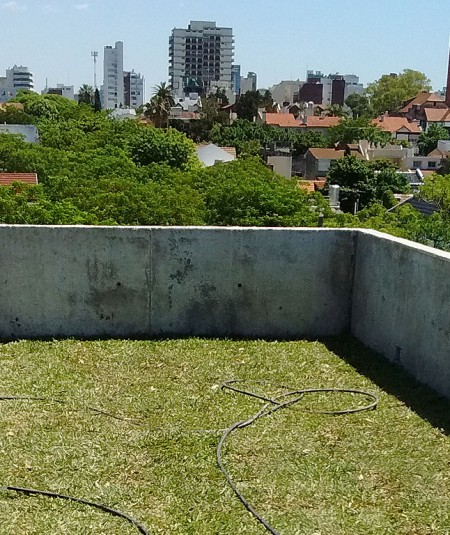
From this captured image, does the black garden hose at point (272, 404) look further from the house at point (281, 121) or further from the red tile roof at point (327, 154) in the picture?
the house at point (281, 121)

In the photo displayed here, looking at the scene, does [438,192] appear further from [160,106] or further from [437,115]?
[437,115]

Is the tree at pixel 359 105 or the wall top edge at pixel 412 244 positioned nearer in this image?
the wall top edge at pixel 412 244

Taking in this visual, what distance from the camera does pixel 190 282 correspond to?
20.5ft

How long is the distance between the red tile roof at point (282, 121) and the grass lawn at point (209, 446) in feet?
268

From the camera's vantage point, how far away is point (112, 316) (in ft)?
20.5

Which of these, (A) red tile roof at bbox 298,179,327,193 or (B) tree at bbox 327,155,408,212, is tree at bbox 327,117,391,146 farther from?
(B) tree at bbox 327,155,408,212

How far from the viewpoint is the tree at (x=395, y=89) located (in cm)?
11238

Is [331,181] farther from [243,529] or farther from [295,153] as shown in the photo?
[243,529]

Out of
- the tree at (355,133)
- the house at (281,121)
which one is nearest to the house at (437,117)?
the house at (281,121)

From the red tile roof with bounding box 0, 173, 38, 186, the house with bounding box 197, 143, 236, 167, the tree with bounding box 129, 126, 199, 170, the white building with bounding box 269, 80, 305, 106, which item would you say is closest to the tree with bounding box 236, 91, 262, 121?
the white building with bounding box 269, 80, 305, 106

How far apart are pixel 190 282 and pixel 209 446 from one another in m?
2.27

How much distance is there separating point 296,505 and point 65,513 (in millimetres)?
1134

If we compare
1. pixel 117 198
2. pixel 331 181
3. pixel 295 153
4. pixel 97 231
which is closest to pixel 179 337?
pixel 97 231

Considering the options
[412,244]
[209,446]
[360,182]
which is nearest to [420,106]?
[360,182]
